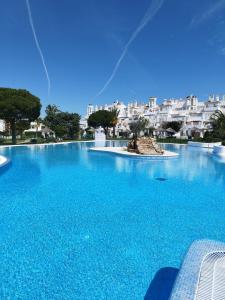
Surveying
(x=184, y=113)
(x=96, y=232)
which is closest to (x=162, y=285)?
(x=96, y=232)

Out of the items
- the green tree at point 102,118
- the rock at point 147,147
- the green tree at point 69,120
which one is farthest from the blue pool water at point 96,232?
the green tree at point 102,118

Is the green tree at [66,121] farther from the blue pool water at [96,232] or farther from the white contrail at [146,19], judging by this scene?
the blue pool water at [96,232]

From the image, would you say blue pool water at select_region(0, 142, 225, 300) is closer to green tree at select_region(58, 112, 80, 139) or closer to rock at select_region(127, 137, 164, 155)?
rock at select_region(127, 137, 164, 155)

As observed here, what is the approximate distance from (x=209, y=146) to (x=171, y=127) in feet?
80.3

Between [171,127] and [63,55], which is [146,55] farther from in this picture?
[171,127]

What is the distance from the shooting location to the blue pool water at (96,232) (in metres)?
3.22

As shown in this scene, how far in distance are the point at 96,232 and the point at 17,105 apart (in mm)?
24311

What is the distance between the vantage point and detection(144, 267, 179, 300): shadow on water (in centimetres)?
298

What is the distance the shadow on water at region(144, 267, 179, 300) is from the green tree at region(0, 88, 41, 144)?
84.1 feet

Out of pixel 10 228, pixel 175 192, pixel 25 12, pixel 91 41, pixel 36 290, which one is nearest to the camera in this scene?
pixel 36 290

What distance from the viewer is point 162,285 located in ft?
10.5

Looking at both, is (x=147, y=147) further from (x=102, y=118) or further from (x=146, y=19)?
Answer: (x=102, y=118)

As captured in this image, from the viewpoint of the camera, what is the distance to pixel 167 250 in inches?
162

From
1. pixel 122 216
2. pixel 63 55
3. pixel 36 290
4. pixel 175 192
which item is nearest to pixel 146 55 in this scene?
pixel 63 55
